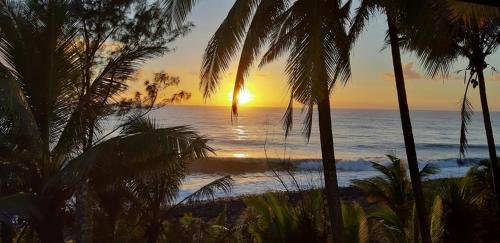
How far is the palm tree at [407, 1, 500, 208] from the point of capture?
16.6ft

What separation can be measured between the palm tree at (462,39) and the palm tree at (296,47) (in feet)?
3.12

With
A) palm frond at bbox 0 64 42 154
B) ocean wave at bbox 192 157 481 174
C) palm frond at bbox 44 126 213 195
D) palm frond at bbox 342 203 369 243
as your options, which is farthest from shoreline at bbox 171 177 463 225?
palm frond at bbox 0 64 42 154

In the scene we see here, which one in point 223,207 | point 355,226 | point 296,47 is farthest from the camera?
point 223,207

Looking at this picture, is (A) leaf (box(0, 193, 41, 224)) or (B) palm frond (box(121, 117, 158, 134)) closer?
(A) leaf (box(0, 193, 41, 224))

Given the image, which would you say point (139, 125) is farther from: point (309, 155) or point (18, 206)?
point (309, 155)

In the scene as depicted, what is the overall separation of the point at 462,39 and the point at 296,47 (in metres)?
4.69

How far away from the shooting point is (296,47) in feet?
18.2

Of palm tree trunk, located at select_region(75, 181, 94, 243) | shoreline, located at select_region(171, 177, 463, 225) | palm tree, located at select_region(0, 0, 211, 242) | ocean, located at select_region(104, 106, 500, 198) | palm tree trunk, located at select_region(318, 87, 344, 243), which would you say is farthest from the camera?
ocean, located at select_region(104, 106, 500, 198)

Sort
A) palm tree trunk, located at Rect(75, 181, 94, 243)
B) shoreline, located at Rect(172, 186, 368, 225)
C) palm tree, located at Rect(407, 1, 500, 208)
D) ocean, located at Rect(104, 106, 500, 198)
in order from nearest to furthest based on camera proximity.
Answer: palm tree, located at Rect(407, 1, 500, 208), palm tree trunk, located at Rect(75, 181, 94, 243), shoreline, located at Rect(172, 186, 368, 225), ocean, located at Rect(104, 106, 500, 198)

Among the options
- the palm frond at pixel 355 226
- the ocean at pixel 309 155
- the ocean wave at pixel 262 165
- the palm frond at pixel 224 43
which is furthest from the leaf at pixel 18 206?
the ocean wave at pixel 262 165

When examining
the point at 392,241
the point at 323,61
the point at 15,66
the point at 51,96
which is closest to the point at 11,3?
the point at 15,66

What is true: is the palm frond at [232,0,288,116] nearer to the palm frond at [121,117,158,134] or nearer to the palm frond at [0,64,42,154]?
the palm frond at [121,117,158,134]

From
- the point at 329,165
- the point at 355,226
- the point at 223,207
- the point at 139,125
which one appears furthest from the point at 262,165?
the point at 329,165

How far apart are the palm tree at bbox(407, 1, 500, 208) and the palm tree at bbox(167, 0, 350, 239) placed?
952 mm
